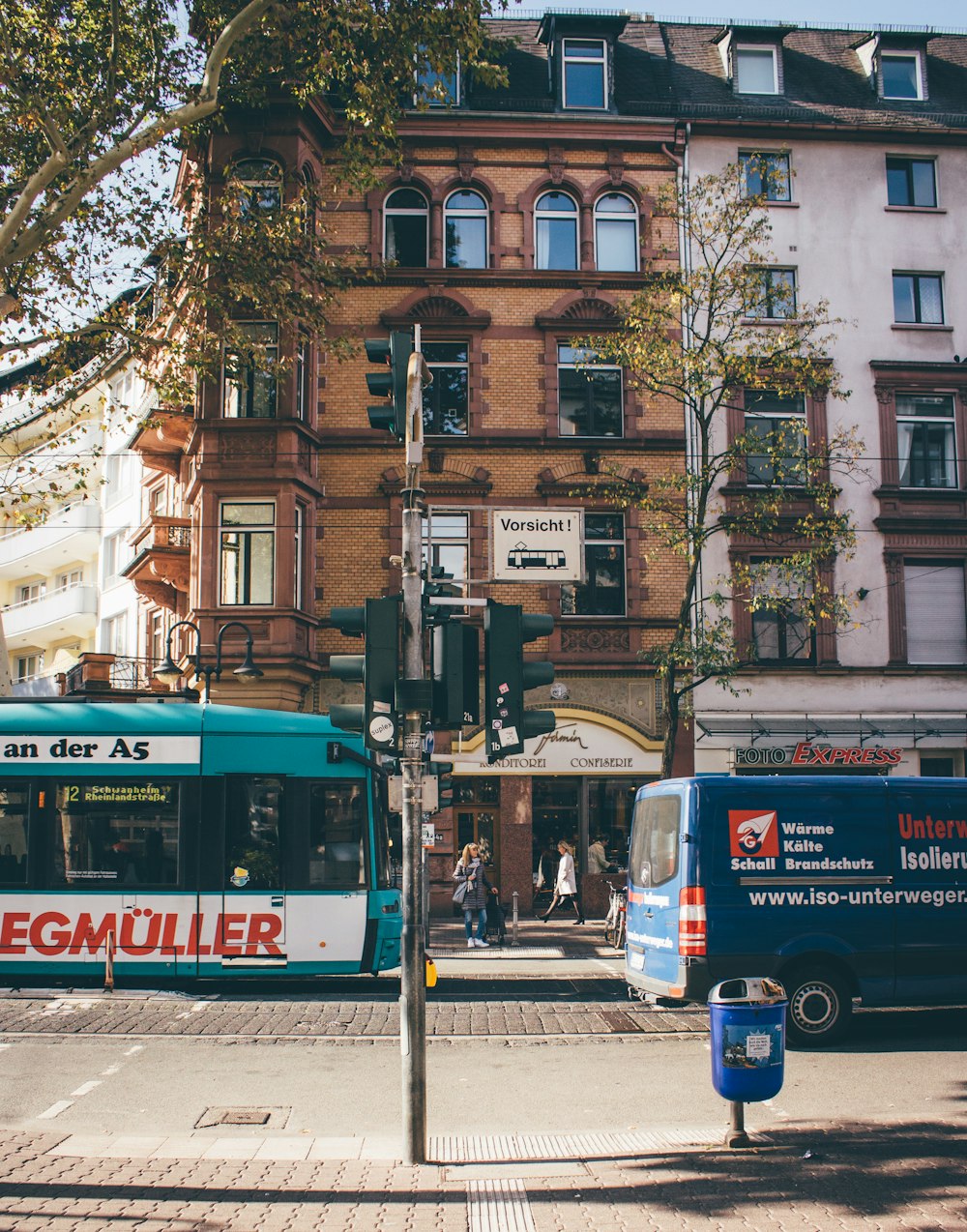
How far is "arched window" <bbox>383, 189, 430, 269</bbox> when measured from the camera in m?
27.1

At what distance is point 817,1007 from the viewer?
1273 centimetres

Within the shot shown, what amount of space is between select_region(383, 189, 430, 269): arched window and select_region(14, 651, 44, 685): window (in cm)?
2783

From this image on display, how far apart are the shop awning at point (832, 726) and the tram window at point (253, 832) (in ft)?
41.1

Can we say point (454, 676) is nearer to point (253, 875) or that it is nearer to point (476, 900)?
point (253, 875)

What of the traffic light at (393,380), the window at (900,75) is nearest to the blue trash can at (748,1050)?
the traffic light at (393,380)

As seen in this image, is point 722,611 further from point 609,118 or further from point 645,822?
point 645,822

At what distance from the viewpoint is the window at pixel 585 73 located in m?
28.0

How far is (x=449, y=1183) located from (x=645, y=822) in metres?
6.43

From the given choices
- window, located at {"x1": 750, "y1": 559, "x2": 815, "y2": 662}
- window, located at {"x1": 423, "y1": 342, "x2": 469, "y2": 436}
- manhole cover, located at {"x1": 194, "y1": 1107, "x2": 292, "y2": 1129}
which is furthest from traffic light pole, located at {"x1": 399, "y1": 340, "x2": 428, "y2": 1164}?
window, located at {"x1": 750, "y1": 559, "x2": 815, "y2": 662}

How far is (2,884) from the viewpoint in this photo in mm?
14938

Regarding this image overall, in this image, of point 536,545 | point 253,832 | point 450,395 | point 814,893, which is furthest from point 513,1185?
point 450,395

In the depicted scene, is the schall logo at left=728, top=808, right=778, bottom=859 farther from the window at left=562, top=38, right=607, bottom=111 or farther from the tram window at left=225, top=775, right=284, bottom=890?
the window at left=562, top=38, right=607, bottom=111

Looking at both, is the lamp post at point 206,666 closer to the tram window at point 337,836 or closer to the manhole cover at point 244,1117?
the tram window at point 337,836

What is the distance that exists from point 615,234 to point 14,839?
18595 mm
